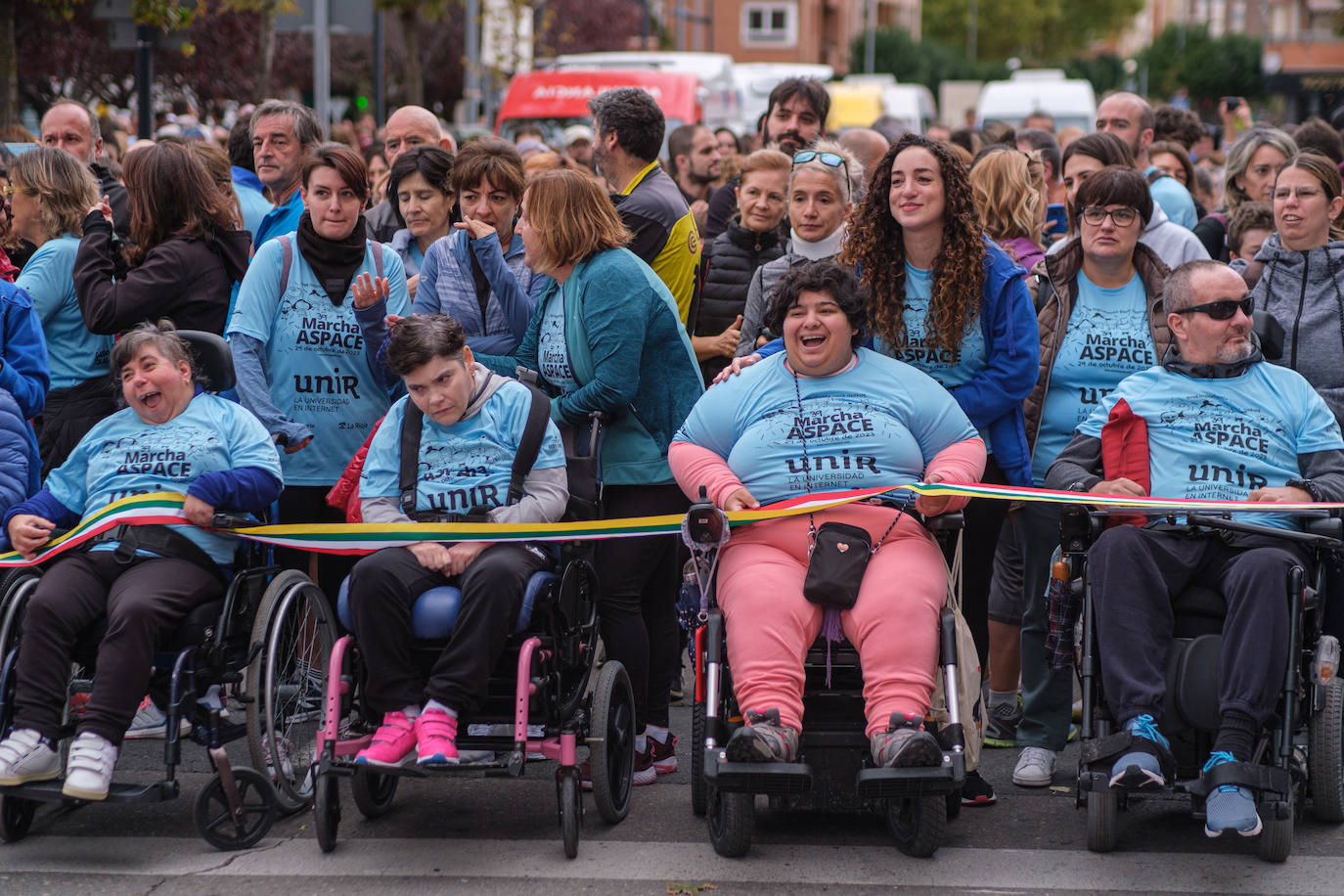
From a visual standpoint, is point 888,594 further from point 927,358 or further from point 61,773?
point 61,773

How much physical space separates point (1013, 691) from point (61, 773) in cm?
339

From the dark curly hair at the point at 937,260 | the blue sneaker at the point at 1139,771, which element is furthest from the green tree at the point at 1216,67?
the blue sneaker at the point at 1139,771

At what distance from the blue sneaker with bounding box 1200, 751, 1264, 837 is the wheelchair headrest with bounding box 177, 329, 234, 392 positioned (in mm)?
3420

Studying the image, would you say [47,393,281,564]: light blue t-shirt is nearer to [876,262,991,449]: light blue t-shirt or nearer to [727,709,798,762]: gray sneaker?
[727,709,798,762]: gray sneaker

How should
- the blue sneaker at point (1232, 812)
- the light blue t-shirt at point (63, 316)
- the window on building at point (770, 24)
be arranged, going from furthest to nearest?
1. the window on building at point (770, 24)
2. the light blue t-shirt at point (63, 316)
3. the blue sneaker at point (1232, 812)

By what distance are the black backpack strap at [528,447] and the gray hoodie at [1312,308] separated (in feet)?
8.80

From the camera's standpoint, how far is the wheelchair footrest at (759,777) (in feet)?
14.5

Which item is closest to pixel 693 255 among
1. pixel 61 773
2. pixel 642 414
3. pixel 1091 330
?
pixel 642 414

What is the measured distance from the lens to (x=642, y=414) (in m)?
5.63

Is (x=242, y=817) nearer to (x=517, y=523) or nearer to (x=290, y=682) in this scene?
(x=290, y=682)

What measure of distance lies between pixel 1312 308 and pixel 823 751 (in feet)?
8.56

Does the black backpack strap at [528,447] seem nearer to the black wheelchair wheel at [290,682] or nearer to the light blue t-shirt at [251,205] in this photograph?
the black wheelchair wheel at [290,682]

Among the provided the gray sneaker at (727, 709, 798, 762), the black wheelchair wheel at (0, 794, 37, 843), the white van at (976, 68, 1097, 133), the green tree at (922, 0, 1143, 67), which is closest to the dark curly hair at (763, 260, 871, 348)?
the gray sneaker at (727, 709, 798, 762)

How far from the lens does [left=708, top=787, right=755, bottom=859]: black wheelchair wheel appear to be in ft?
15.4
